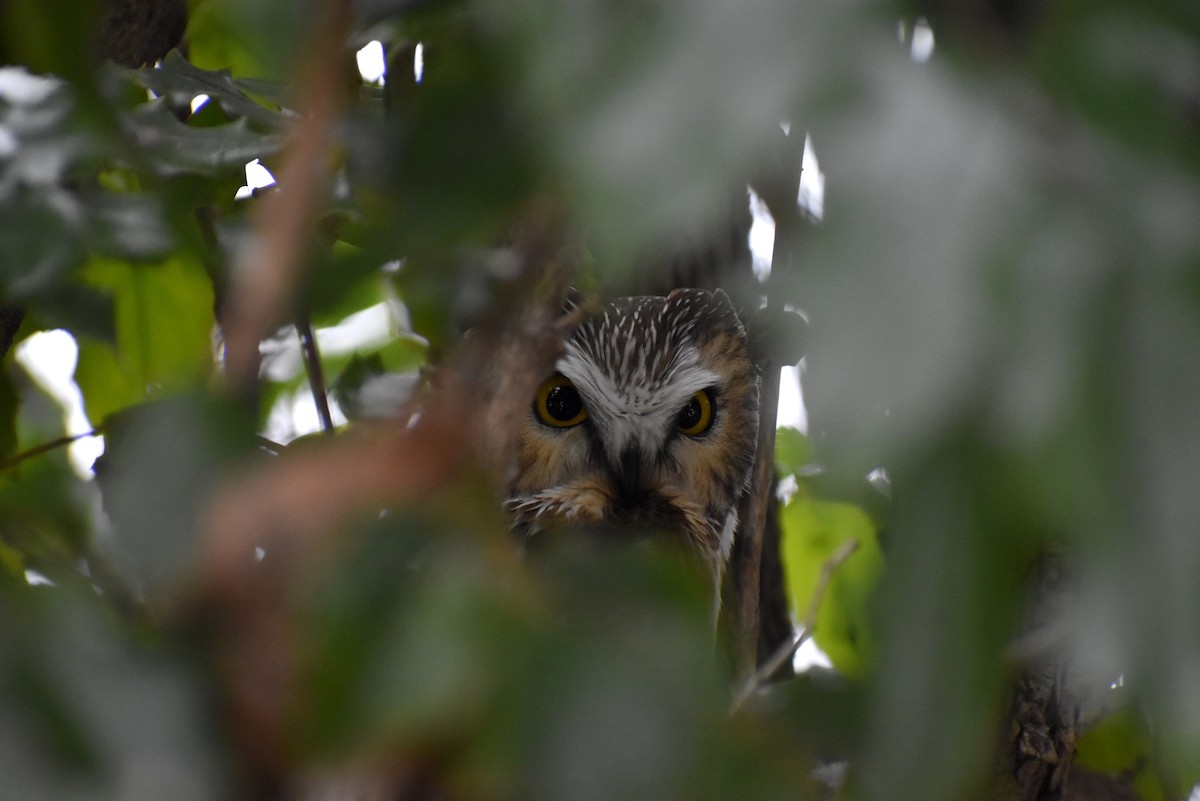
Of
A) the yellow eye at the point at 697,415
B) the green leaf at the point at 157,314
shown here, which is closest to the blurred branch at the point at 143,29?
the green leaf at the point at 157,314

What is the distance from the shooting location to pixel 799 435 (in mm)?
362

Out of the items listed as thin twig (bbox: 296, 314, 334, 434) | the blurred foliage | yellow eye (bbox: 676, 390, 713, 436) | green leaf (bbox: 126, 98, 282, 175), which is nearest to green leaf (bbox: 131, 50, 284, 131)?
green leaf (bbox: 126, 98, 282, 175)

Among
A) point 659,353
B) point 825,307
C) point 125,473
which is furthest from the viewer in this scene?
point 659,353

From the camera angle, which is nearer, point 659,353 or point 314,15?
point 314,15

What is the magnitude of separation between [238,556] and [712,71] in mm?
199

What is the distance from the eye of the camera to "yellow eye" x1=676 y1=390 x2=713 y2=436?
83.2 inches

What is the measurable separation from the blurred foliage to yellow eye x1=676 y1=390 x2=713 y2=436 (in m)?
1.63

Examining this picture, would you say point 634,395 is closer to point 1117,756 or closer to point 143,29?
point 1117,756

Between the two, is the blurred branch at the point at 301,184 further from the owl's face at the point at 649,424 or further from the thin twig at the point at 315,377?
the owl's face at the point at 649,424

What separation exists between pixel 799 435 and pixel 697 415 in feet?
5.87

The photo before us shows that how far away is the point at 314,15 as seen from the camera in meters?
0.32

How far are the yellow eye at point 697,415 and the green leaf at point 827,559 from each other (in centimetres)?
50

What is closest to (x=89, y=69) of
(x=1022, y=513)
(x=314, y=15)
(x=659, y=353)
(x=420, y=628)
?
(x=314, y=15)

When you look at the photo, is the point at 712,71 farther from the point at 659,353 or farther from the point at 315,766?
the point at 659,353
